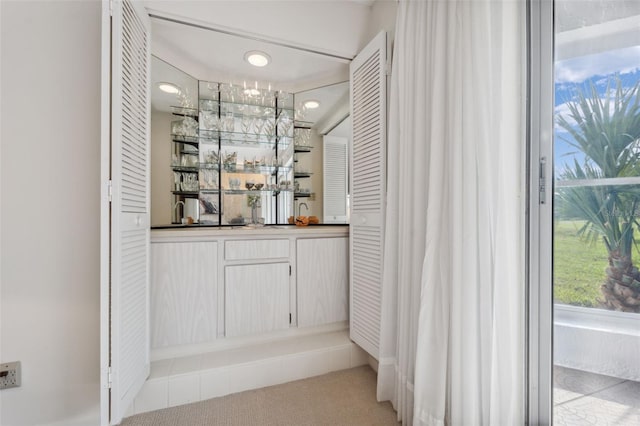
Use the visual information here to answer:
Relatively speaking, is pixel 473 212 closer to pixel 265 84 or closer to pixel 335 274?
A: pixel 335 274

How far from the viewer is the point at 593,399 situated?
1.05 meters

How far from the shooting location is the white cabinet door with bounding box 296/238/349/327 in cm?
215

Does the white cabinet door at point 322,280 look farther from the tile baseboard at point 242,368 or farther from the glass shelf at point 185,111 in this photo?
the glass shelf at point 185,111

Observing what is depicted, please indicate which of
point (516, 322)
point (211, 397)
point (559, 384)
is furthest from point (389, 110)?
point (211, 397)

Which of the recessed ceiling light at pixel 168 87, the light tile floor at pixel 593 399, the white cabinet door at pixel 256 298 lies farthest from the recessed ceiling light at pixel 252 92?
the light tile floor at pixel 593 399

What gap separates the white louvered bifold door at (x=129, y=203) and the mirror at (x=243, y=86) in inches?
17.2

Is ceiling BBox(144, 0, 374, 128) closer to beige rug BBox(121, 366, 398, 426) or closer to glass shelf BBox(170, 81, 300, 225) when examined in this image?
glass shelf BBox(170, 81, 300, 225)

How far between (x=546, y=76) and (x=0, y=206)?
2.48 metres

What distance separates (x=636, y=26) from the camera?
909 mm

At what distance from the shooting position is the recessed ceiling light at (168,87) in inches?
87.6

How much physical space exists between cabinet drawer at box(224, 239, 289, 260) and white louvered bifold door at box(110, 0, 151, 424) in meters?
0.50

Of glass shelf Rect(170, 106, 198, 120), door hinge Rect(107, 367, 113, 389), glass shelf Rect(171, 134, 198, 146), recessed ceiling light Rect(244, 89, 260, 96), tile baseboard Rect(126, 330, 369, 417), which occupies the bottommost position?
tile baseboard Rect(126, 330, 369, 417)

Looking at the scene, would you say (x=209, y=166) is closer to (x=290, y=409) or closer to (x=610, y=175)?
(x=290, y=409)

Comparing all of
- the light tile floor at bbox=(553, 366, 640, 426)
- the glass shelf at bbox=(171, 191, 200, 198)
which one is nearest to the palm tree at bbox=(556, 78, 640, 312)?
the light tile floor at bbox=(553, 366, 640, 426)
